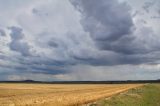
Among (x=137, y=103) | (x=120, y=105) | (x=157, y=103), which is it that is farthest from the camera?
(x=157, y=103)

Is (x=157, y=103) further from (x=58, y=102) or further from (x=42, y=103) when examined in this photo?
(x=42, y=103)

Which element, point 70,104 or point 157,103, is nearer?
point 70,104

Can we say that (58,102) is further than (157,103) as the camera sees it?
No

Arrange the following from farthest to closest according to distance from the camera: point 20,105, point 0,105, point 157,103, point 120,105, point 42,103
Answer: point 157,103
point 120,105
point 42,103
point 20,105
point 0,105


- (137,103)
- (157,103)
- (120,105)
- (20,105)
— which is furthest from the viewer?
(157,103)

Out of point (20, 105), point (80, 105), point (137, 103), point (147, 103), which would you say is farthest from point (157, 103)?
point (20, 105)

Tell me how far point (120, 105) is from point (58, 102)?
7.81 meters

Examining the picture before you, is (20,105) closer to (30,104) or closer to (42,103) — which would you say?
(30,104)

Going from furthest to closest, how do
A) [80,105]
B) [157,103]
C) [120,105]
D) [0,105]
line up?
[157,103], [120,105], [80,105], [0,105]

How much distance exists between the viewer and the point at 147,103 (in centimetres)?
5153

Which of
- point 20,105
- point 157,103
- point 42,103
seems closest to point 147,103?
point 157,103

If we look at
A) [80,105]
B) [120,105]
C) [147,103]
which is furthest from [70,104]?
[147,103]

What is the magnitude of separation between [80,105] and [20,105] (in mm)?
9478

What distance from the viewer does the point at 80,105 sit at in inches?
1554
